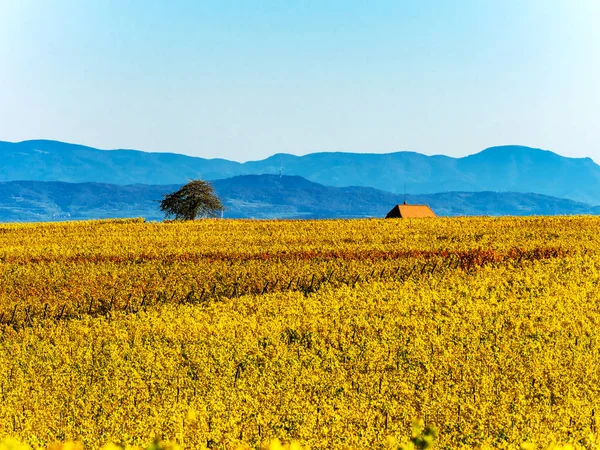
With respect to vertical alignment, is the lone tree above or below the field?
above

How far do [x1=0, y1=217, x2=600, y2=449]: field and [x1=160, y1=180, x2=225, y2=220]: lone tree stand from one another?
3988 cm

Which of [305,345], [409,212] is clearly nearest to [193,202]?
[409,212]

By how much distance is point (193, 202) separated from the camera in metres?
85.1

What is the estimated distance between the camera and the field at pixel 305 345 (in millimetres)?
15430

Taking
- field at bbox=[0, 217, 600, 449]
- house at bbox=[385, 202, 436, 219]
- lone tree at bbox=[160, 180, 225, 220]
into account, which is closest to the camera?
field at bbox=[0, 217, 600, 449]

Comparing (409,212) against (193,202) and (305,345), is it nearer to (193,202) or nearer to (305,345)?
(193,202)

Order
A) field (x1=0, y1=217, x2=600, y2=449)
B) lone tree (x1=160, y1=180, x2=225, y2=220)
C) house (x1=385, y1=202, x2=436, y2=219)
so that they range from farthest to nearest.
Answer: house (x1=385, y1=202, x2=436, y2=219)
lone tree (x1=160, y1=180, x2=225, y2=220)
field (x1=0, y1=217, x2=600, y2=449)

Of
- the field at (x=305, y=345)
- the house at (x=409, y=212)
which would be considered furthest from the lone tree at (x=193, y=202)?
the field at (x=305, y=345)

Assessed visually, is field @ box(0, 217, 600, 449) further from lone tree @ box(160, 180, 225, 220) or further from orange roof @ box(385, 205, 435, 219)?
orange roof @ box(385, 205, 435, 219)

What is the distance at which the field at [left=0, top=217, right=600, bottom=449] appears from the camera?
15.4 meters

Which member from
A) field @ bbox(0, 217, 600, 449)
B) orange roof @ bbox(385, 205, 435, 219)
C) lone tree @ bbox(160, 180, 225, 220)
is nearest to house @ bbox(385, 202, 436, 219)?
orange roof @ bbox(385, 205, 435, 219)

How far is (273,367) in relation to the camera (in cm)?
1970

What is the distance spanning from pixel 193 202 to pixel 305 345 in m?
64.3

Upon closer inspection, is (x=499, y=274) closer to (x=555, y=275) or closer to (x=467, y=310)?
(x=555, y=275)
